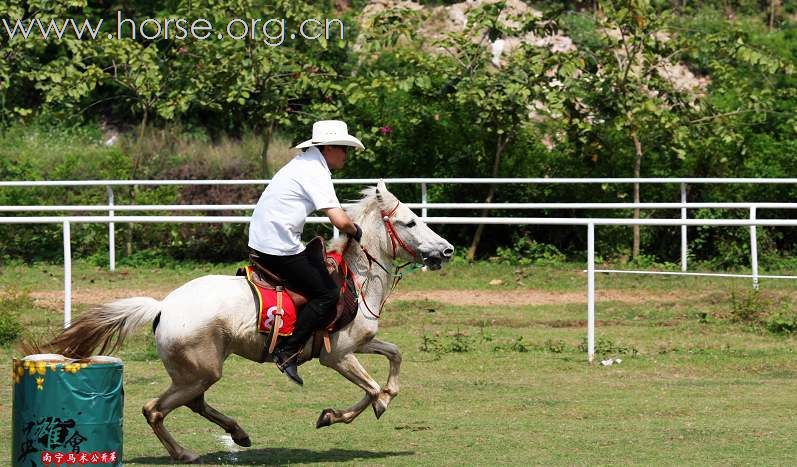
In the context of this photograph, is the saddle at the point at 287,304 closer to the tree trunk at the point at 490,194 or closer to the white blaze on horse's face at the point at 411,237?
the white blaze on horse's face at the point at 411,237

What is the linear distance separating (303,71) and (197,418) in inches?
458

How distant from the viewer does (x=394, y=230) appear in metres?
9.41

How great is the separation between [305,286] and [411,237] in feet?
3.10

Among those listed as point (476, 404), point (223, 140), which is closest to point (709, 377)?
point (476, 404)

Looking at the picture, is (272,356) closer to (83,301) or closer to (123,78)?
(83,301)

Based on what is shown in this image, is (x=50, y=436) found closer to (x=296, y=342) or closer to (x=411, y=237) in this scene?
(x=296, y=342)

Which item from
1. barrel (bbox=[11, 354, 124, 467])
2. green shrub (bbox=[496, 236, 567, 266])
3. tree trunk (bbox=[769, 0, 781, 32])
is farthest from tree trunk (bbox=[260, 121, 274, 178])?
barrel (bbox=[11, 354, 124, 467])

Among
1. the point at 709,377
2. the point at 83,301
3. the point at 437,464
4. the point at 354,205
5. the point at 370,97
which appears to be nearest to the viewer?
the point at 437,464

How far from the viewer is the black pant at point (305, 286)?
887 centimetres

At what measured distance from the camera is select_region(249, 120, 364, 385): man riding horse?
8.85 meters

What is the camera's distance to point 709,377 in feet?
41.9

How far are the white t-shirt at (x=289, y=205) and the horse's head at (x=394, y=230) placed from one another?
54 centimetres

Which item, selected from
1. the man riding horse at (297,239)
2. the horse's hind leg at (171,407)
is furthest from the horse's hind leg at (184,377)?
the man riding horse at (297,239)

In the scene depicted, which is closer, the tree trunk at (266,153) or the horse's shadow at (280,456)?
the horse's shadow at (280,456)
